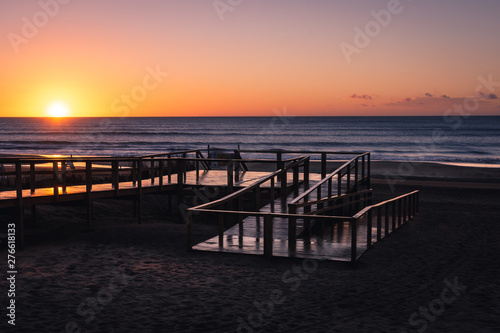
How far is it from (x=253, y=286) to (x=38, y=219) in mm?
9290

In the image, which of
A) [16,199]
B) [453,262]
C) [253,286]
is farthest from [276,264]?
[16,199]

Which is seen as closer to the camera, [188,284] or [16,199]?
[188,284]

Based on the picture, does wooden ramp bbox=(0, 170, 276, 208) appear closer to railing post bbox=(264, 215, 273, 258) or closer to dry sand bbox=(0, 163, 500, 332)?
dry sand bbox=(0, 163, 500, 332)

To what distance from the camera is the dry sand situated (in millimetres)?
7273

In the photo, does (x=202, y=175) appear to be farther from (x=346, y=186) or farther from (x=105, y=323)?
(x=105, y=323)

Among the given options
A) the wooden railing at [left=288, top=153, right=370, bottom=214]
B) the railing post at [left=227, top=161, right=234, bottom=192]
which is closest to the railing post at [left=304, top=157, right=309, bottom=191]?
the wooden railing at [left=288, top=153, right=370, bottom=214]

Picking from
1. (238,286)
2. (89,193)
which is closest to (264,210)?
(89,193)

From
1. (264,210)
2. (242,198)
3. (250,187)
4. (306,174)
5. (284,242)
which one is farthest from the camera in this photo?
(306,174)

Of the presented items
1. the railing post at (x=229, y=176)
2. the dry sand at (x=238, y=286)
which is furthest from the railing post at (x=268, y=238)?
the railing post at (x=229, y=176)

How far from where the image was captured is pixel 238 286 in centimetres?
896

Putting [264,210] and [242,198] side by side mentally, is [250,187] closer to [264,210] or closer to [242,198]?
[242,198]

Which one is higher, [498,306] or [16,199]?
[16,199]

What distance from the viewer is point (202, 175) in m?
19.6

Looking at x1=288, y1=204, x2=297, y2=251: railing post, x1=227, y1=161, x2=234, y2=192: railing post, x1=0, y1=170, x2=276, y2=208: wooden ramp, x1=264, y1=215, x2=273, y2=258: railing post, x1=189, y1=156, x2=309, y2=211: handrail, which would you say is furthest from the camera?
x1=227, y1=161, x2=234, y2=192: railing post
